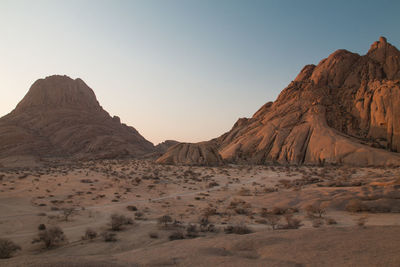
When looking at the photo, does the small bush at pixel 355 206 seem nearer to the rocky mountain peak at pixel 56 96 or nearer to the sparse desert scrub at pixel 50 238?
the sparse desert scrub at pixel 50 238

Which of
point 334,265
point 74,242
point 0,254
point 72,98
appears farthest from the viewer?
Result: point 72,98

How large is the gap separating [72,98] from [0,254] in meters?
95.8

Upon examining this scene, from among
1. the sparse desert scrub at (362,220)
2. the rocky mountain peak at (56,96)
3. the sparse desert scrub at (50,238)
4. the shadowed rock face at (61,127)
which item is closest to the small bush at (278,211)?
the sparse desert scrub at (362,220)

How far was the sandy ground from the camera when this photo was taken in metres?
5.38

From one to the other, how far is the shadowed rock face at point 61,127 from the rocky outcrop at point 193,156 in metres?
24.6

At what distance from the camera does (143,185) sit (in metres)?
22.2

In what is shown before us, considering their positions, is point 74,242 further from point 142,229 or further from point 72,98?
point 72,98

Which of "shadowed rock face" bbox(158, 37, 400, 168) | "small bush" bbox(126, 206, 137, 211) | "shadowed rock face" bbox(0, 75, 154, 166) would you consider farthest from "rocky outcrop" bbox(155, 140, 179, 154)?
"small bush" bbox(126, 206, 137, 211)

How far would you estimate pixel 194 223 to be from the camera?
1111 centimetres

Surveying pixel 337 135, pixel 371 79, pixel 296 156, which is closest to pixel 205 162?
pixel 296 156

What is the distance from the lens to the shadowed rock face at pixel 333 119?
4312 centimetres

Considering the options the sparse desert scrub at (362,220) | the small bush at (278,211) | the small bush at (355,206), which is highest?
the small bush at (355,206)

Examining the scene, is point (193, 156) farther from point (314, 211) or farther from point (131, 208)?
point (314, 211)

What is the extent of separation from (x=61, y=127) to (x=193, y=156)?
54.8 m
